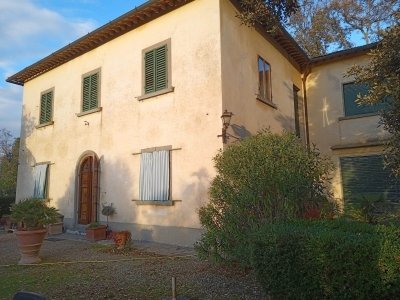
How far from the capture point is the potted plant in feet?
36.7

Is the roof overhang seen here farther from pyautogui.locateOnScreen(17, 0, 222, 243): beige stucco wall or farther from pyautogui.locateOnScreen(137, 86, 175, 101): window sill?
pyautogui.locateOnScreen(137, 86, 175, 101): window sill

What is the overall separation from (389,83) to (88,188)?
1043 cm

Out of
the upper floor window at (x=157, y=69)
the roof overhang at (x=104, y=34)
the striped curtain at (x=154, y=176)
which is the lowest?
the striped curtain at (x=154, y=176)

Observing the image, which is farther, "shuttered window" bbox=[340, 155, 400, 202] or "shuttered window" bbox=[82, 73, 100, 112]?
"shuttered window" bbox=[340, 155, 400, 202]

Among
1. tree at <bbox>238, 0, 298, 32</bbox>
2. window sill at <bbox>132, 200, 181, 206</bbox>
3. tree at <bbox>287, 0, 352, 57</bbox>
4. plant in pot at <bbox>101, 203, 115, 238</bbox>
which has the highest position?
tree at <bbox>287, 0, 352, 57</bbox>

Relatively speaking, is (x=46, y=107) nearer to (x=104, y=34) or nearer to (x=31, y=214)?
(x=104, y=34)

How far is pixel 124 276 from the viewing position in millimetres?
6766

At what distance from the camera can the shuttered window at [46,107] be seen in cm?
1545

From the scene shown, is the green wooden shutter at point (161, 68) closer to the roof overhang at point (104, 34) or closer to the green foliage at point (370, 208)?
the roof overhang at point (104, 34)

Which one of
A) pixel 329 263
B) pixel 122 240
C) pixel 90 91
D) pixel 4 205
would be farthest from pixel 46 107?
pixel 329 263

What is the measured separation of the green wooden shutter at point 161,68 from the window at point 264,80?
314cm

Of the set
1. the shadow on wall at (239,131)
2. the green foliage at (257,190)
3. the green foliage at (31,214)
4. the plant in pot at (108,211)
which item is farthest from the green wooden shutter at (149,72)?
the green foliage at (257,190)

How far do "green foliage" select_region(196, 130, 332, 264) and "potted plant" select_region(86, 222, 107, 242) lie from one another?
5601 millimetres

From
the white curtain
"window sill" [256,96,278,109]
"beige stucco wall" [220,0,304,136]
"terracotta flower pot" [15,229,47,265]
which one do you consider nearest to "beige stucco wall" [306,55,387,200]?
"beige stucco wall" [220,0,304,136]
